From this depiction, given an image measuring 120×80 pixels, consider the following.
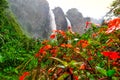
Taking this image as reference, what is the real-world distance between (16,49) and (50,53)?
8987 millimetres

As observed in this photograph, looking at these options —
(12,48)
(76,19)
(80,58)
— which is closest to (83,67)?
(80,58)

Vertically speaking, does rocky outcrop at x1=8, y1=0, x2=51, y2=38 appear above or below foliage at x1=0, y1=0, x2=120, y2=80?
above

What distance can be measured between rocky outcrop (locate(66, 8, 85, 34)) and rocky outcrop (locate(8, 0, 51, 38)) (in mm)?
5625

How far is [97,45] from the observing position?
7.88 ft

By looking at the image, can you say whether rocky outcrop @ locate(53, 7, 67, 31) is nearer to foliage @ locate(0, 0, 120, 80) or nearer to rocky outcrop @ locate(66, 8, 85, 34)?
rocky outcrop @ locate(66, 8, 85, 34)

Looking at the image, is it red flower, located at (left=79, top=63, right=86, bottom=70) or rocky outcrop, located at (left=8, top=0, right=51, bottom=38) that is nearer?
red flower, located at (left=79, top=63, right=86, bottom=70)

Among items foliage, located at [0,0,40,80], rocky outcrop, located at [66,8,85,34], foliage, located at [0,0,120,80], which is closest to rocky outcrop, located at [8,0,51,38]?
foliage, located at [0,0,40,80]

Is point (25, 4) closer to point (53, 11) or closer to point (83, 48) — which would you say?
point (53, 11)

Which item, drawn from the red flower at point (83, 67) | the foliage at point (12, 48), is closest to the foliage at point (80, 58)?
the red flower at point (83, 67)

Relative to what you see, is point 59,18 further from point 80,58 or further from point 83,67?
point 83,67

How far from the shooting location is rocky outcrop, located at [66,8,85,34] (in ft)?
91.4

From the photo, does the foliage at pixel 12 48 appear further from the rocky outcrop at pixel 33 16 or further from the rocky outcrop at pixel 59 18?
the rocky outcrop at pixel 59 18

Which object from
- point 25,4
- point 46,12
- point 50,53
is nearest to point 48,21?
point 46,12

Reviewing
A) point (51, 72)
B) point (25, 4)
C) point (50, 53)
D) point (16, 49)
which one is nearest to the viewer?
point (51, 72)
